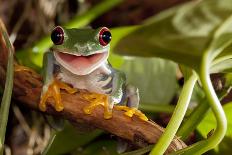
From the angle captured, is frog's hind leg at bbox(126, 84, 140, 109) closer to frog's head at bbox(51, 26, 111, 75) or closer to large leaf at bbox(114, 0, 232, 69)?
frog's head at bbox(51, 26, 111, 75)

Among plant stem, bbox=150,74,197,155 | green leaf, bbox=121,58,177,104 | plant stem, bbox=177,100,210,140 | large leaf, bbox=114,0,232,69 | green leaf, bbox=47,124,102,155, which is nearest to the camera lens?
large leaf, bbox=114,0,232,69

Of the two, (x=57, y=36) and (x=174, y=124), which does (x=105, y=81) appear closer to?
(x=57, y=36)

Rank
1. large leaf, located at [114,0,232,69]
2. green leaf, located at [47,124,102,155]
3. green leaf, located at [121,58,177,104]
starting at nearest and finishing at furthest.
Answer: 1. large leaf, located at [114,0,232,69]
2. green leaf, located at [47,124,102,155]
3. green leaf, located at [121,58,177,104]

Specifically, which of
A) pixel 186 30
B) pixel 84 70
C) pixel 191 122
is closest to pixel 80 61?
pixel 84 70

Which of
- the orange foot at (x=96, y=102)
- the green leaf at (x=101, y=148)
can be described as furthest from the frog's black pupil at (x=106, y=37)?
the green leaf at (x=101, y=148)

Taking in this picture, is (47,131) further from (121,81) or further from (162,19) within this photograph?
(162,19)

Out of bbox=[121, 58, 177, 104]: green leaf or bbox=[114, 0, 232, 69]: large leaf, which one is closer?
bbox=[114, 0, 232, 69]: large leaf

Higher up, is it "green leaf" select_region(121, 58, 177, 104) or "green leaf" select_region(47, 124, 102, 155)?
"green leaf" select_region(121, 58, 177, 104)

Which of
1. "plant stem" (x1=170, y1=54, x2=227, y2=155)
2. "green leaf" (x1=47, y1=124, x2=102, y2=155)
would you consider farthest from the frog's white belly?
"plant stem" (x1=170, y1=54, x2=227, y2=155)
